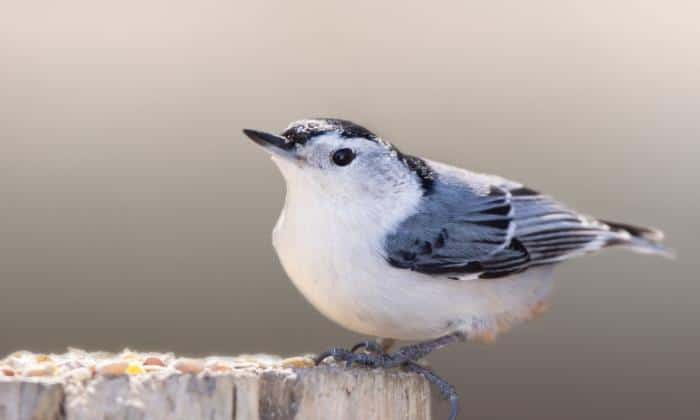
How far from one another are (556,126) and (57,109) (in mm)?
1853

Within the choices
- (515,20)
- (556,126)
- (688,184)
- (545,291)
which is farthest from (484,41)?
(545,291)

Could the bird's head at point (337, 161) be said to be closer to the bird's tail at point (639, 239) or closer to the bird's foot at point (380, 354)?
the bird's foot at point (380, 354)

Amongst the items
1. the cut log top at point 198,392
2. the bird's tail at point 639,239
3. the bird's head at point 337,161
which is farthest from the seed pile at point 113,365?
the bird's tail at point 639,239

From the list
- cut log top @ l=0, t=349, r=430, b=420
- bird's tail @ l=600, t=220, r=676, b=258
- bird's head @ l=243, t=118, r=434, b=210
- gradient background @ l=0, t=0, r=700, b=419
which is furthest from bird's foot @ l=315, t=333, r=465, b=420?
gradient background @ l=0, t=0, r=700, b=419

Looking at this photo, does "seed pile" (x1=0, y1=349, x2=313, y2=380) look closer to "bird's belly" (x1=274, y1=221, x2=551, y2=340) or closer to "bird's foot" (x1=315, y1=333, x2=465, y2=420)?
"bird's foot" (x1=315, y1=333, x2=465, y2=420)

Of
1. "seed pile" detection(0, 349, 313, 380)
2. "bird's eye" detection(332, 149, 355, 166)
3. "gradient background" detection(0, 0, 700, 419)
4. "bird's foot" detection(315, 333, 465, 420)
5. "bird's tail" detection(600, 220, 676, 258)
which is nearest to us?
"seed pile" detection(0, 349, 313, 380)

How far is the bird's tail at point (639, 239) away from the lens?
2.73 meters

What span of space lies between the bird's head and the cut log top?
0.52m

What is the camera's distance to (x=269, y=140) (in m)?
2.33

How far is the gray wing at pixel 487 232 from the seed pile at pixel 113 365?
41 centimetres

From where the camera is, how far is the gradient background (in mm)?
3885

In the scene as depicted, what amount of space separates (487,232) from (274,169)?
1.76 meters

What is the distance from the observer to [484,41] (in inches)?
174

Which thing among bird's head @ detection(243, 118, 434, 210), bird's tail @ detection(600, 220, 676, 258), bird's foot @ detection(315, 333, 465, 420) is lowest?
bird's foot @ detection(315, 333, 465, 420)
